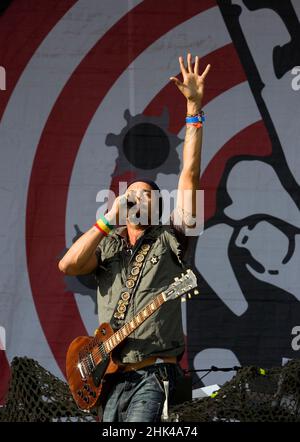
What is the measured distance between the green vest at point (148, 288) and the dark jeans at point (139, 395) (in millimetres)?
73

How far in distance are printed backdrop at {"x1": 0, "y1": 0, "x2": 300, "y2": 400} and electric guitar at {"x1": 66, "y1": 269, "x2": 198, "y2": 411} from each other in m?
1.29

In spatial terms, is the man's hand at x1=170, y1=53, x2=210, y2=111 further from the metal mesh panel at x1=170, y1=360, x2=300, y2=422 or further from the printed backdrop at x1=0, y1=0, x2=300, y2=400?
the printed backdrop at x1=0, y1=0, x2=300, y2=400

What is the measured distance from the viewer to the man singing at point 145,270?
466 cm

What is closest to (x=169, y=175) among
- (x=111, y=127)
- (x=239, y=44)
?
(x=111, y=127)

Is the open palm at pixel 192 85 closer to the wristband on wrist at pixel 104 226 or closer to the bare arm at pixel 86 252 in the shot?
the bare arm at pixel 86 252

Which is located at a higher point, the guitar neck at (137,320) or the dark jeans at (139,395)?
the guitar neck at (137,320)

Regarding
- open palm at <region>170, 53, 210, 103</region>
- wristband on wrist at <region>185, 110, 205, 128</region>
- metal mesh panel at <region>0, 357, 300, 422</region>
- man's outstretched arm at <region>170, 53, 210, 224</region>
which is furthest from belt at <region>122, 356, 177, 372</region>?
open palm at <region>170, 53, 210, 103</region>

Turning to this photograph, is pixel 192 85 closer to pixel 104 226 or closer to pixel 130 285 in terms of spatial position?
pixel 104 226

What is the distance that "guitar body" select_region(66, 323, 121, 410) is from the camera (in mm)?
4758

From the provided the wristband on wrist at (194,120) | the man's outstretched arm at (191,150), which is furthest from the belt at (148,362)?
the wristband on wrist at (194,120)

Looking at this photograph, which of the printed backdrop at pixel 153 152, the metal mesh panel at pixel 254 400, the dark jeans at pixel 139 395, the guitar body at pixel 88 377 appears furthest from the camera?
the printed backdrop at pixel 153 152

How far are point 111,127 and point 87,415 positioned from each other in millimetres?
1817

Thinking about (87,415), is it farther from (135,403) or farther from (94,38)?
(94,38)

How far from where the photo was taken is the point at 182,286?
4621 mm
